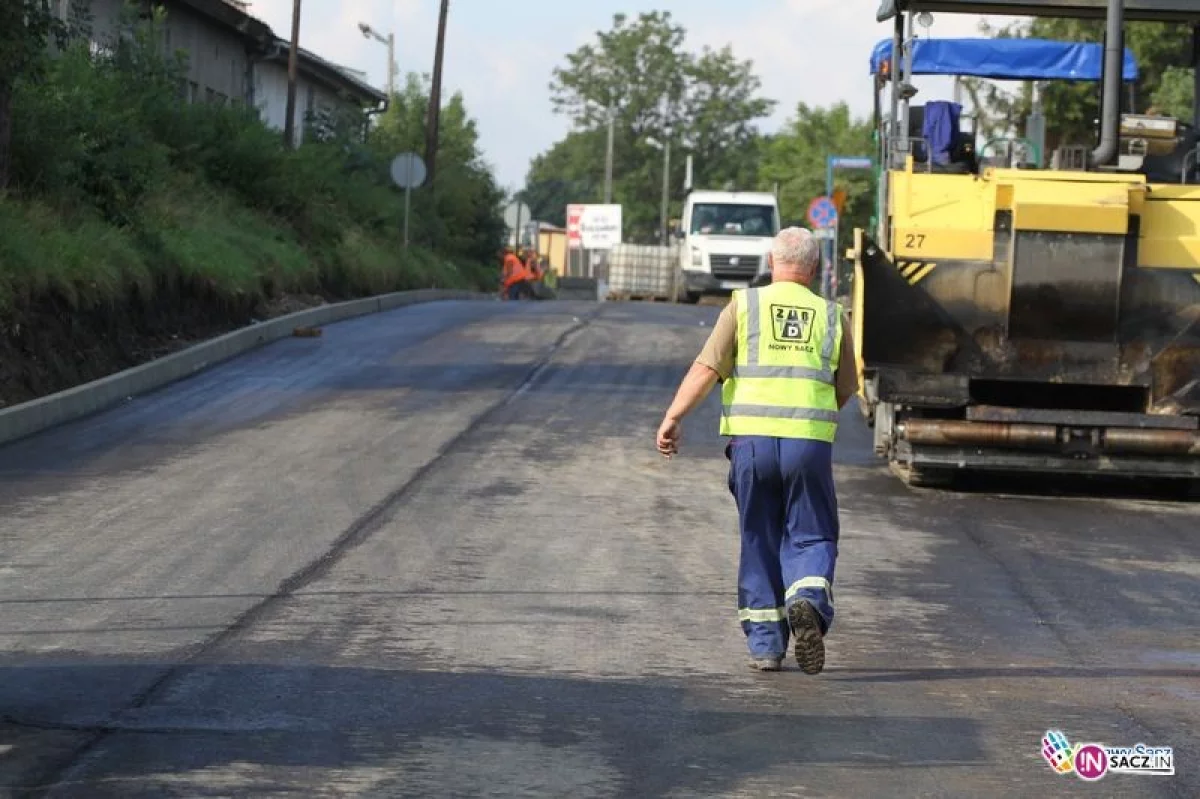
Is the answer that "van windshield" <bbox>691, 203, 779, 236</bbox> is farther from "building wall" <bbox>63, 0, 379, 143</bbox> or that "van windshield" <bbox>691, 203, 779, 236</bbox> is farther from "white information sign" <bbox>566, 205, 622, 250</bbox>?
"white information sign" <bbox>566, 205, 622, 250</bbox>

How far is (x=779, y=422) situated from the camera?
7.96m

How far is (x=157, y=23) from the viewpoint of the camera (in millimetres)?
35125

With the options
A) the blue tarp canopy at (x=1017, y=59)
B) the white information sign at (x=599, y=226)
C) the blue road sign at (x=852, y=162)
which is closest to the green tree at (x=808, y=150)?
the white information sign at (x=599, y=226)

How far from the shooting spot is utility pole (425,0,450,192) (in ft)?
175

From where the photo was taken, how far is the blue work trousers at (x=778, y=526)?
790 cm

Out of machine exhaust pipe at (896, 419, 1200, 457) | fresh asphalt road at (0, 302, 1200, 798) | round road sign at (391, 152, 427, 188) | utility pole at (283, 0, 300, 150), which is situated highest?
utility pole at (283, 0, 300, 150)

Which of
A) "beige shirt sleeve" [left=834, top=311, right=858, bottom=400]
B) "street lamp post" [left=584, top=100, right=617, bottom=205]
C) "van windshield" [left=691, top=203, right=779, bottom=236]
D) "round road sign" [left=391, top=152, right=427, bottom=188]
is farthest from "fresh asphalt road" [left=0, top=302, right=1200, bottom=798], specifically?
"street lamp post" [left=584, top=100, right=617, bottom=205]

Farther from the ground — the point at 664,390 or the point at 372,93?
the point at 372,93

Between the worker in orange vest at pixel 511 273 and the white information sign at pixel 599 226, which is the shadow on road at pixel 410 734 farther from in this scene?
the white information sign at pixel 599 226

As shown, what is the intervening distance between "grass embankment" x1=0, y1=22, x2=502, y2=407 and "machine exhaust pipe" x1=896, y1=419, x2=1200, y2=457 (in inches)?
298

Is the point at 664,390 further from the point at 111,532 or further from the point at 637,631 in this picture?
the point at 637,631

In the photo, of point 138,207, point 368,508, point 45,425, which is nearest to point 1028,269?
point 368,508

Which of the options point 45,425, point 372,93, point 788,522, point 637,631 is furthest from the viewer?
point 372,93

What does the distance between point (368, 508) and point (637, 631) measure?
148 inches
